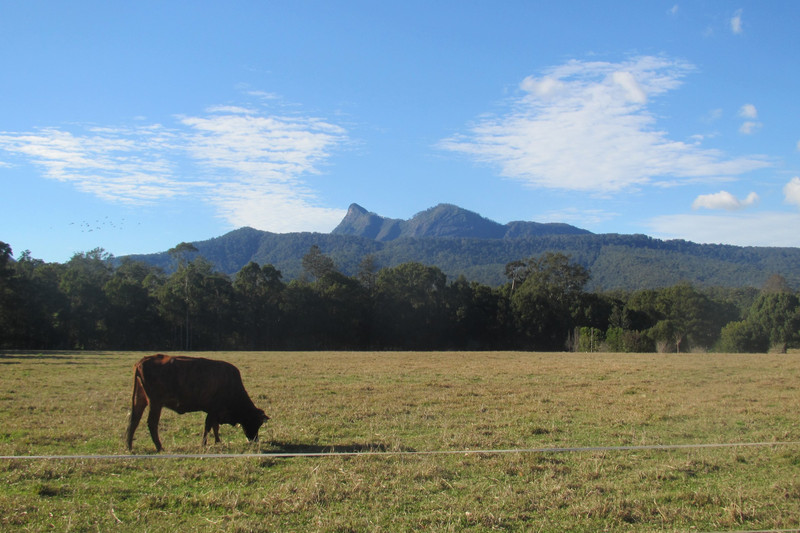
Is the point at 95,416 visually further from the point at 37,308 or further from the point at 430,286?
the point at 430,286

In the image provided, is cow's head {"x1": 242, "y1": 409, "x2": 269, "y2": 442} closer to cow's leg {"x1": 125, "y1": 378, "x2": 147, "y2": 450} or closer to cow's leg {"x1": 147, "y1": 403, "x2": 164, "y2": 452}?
cow's leg {"x1": 147, "y1": 403, "x2": 164, "y2": 452}

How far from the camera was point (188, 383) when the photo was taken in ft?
33.6

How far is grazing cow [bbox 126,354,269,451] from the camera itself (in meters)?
9.91

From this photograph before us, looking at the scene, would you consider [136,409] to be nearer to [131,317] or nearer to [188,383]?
[188,383]

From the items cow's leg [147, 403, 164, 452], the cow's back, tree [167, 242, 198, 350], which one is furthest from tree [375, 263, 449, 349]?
cow's leg [147, 403, 164, 452]

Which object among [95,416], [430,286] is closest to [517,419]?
[95,416]

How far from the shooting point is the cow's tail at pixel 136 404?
9.84 m

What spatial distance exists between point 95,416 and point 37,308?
55.1m

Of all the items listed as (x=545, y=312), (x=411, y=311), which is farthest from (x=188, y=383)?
(x=545, y=312)

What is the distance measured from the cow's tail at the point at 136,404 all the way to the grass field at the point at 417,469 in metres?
0.39

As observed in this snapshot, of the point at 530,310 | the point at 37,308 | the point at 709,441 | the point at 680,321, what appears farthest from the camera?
the point at 530,310

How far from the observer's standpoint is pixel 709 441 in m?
11.1

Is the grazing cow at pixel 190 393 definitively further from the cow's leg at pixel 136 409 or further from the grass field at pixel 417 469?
the grass field at pixel 417 469

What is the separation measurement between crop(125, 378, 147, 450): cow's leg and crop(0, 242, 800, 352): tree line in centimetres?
5670
